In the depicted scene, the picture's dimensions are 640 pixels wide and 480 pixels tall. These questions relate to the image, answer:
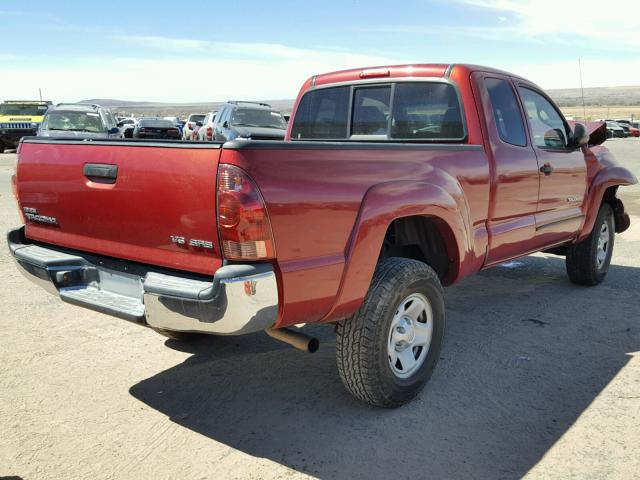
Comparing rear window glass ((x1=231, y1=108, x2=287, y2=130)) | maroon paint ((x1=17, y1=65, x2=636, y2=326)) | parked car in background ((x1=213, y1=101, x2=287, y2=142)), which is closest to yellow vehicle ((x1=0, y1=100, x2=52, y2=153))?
parked car in background ((x1=213, y1=101, x2=287, y2=142))

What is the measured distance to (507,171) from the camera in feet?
14.6

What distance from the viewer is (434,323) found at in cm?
382

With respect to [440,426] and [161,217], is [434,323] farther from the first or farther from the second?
[161,217]

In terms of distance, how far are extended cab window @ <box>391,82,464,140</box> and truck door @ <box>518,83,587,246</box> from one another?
85cm

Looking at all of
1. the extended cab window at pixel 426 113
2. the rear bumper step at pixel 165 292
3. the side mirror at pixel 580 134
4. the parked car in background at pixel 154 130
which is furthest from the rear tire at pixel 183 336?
the parked car in background at pixel 154 130

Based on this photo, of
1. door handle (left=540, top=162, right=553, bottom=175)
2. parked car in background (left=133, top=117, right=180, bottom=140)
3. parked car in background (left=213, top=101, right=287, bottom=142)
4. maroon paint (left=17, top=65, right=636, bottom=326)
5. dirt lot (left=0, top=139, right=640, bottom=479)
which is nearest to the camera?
maroon paint (left=17, top=65, right=636, bottom=326)

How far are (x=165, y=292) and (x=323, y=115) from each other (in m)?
2.71

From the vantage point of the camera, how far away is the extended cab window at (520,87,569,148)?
5062 mm

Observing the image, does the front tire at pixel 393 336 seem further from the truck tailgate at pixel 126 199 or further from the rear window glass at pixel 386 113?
the rear window glass at pixel 386 113

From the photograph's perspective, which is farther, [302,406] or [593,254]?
[593,254]

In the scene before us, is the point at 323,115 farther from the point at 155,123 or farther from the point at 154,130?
the point at 155,123

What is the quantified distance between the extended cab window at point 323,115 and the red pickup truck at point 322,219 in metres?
0.09

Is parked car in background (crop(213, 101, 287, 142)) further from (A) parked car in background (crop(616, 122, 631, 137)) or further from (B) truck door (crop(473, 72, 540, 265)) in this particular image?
A: (A) parked car in background (crop(616, 122, 631, 137))

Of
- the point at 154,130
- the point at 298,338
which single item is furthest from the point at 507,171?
the point at 154,130
